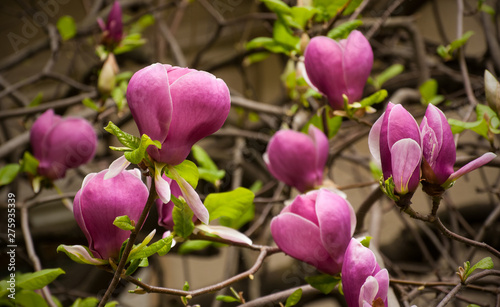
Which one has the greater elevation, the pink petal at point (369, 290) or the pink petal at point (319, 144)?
the pink petal at point (369, 290)

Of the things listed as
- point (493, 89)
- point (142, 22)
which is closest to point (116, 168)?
point (493, 89)

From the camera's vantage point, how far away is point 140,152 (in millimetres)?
265

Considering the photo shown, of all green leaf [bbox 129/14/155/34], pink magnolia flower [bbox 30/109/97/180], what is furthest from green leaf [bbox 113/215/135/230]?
green leaf [bbox 129/14/155/34]

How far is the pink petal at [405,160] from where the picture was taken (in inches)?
→ 11.0

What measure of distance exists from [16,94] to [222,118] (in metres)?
0.77

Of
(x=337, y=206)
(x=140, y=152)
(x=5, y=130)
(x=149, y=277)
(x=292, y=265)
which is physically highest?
(x=140, y=152)

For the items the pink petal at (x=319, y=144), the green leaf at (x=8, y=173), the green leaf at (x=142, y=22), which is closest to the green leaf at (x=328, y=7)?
the pink petal at (x=319, y=144)

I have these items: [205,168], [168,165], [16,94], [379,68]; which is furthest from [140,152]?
[379,68]

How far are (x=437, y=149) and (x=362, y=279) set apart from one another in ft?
0.34

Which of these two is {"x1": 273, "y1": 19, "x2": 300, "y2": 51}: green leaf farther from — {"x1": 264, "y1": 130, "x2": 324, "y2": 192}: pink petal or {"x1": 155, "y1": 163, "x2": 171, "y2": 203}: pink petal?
{"x1": 155, "y1": 163, "x2": 171, "y2": 203}: pink petal

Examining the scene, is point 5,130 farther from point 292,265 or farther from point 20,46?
point 20,46

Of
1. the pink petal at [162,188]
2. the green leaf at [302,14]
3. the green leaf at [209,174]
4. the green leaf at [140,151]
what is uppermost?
the green leaf at [140,151]

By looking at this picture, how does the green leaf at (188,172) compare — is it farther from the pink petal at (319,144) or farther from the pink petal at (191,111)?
the pink petal at (319,144)

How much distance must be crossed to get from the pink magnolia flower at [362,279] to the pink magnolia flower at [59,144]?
1.46 feet
